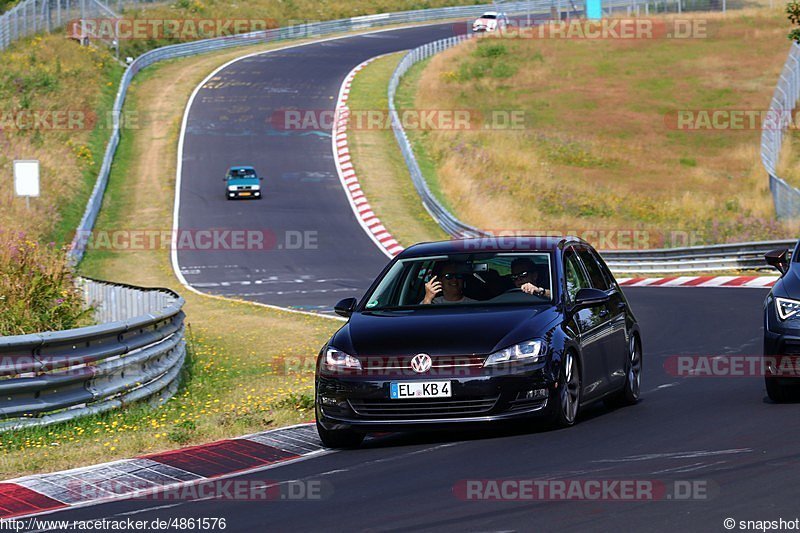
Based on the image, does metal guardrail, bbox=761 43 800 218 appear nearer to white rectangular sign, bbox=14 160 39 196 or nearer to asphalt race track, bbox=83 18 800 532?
asphalt race track, bbox=83 18 800 532

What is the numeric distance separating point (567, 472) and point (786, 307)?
3.87 metres

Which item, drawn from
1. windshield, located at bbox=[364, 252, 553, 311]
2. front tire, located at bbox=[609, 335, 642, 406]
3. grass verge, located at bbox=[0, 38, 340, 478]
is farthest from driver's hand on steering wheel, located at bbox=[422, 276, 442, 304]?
front tire, located at bbox=[609, 335, 642, 406]

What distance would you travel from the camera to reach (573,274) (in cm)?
1125

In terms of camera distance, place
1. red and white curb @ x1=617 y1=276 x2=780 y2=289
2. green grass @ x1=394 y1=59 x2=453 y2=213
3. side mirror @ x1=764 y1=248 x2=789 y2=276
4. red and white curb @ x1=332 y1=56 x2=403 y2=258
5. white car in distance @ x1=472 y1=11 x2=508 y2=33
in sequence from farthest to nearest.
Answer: white car in distance @ x1=472 y1=11 x2=508 y2=33
green grass @ x1=394 y1=59 x2=453 y2=213
red and white curb @ x1=332 y1=56 x2=403 y2=258
red and white curb @ x1=617 y1=276 x2=780 y2=289
side mirror @ x1=764 y1=248 x2=789 y2=276

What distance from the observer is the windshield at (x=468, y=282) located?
1076 centimetres

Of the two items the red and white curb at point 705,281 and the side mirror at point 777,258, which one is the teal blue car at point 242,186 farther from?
the side mirror at point 777,258

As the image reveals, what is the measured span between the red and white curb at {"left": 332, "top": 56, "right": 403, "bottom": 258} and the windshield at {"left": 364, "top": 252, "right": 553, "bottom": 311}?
20.0 metres

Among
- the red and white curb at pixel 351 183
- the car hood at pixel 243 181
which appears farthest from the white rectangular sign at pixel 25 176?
the car hood at pixel 243 181

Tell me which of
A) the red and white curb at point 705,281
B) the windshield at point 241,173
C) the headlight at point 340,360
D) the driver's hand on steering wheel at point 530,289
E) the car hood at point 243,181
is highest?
the windshield at point 241,173

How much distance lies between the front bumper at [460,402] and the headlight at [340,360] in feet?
0.47

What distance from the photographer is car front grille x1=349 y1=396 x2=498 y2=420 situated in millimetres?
9617

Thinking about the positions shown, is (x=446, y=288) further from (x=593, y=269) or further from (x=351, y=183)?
(x=351, y=183)

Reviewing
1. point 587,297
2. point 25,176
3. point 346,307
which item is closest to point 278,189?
point 25,176

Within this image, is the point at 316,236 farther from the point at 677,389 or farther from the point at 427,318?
the point at 427,318
